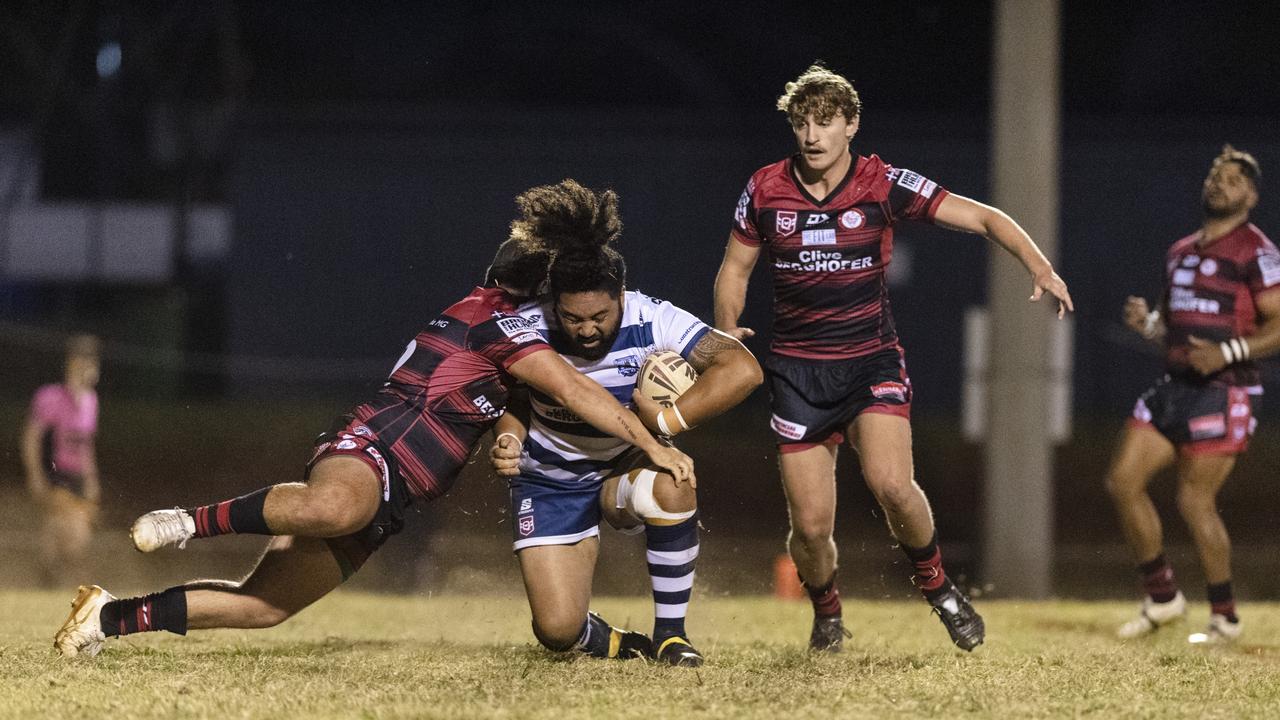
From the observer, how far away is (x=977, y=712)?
16.4 feet

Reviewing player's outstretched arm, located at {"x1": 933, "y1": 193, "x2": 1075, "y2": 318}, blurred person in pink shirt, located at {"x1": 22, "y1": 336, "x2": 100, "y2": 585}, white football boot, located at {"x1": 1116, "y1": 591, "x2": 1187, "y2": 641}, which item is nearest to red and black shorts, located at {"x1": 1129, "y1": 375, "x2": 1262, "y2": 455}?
white football boot, located at {"x1": 1116, "y1": 591, "x2": 1187, "y2": 641}

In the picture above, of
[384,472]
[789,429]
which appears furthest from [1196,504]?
[384,472]

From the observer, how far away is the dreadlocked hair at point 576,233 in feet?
19.0

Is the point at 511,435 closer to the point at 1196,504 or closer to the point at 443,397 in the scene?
the point at 443,397

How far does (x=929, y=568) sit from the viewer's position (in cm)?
662

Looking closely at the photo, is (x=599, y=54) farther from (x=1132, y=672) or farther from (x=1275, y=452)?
(x=1132, y=672)

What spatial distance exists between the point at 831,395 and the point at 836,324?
1.06 feet

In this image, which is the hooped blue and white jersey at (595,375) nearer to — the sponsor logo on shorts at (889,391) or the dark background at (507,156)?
the sponsor logo on shorts at (889,391)

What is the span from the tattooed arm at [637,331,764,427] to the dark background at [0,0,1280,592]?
16.1 m

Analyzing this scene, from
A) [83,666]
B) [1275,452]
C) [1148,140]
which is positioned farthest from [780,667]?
[1148,140]

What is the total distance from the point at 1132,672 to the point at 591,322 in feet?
8.42

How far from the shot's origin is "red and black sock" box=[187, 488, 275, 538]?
18.8ft

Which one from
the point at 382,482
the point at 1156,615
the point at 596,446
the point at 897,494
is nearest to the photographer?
the point at 382,482

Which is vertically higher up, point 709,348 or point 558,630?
point 709,348
